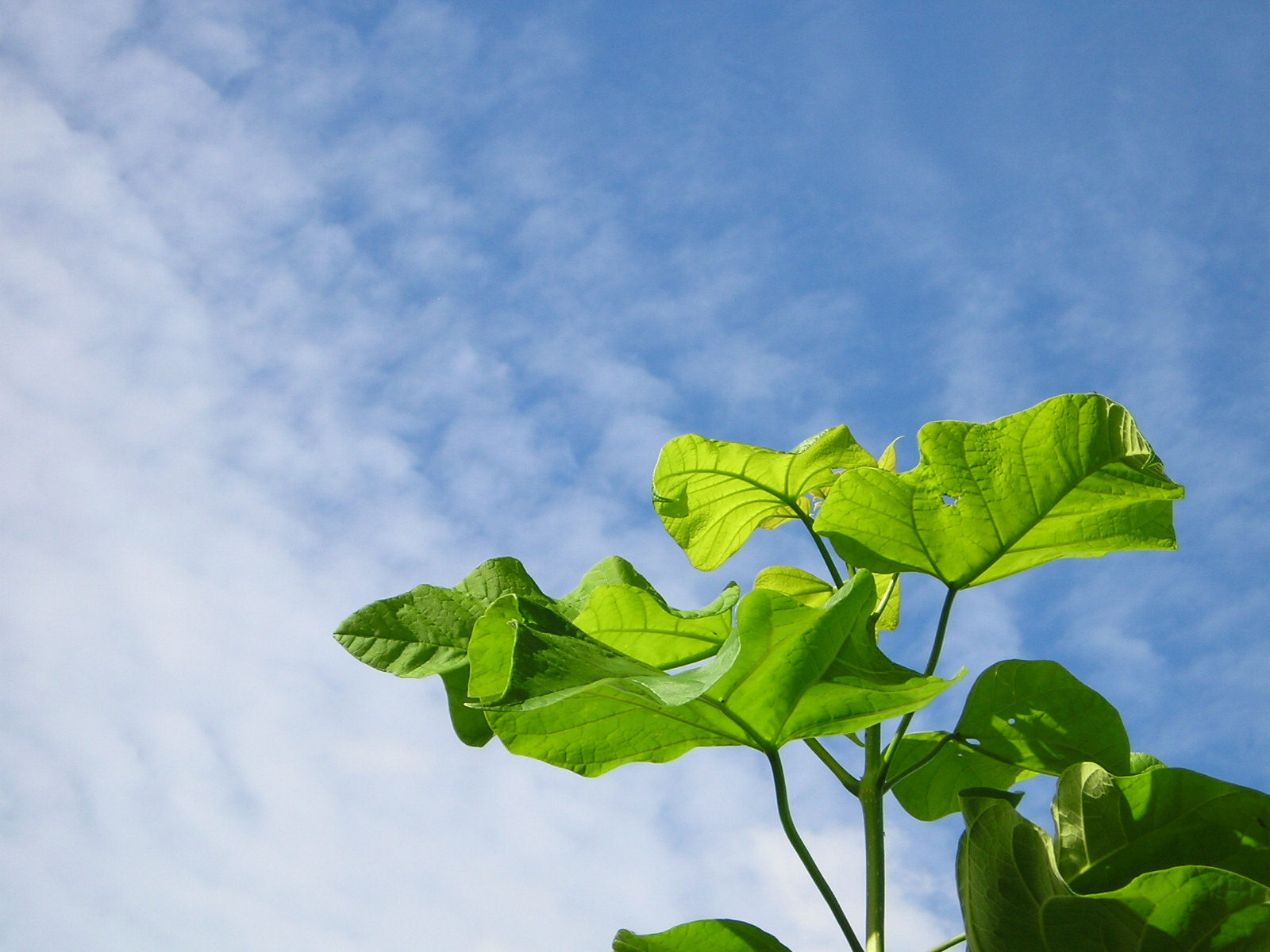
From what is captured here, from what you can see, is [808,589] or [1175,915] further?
[808,589]

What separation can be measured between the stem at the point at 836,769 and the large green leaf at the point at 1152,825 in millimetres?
151

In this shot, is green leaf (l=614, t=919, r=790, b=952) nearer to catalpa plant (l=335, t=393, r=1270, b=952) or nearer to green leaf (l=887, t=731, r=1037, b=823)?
catalpa plant (l=335, t=393, r=1270, b=952)

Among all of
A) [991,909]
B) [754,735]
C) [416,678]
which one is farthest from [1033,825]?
[416,678]

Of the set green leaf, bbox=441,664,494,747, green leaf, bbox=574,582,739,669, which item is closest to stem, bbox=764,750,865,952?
green leaf, bbox=574,582,739,669

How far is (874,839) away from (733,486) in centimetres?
33

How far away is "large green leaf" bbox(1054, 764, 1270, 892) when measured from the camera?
651 millimetres

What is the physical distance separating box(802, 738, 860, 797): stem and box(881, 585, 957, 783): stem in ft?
0.08

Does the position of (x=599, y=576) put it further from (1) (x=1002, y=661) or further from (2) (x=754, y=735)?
(1) (x=1002, y=661)

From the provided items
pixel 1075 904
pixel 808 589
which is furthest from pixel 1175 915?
pixel 808 589

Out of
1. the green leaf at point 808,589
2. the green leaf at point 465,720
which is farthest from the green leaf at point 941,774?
the green leaf at point 465,720

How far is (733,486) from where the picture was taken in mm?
881

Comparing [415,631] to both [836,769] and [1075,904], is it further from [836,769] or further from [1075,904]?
[1075,904]

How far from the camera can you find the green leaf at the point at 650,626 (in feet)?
2.19

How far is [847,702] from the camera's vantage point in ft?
2.14
